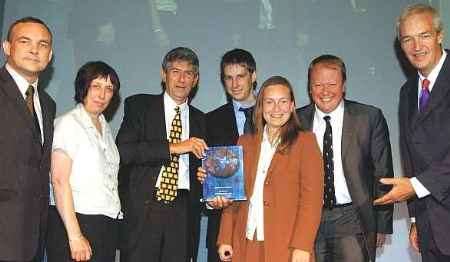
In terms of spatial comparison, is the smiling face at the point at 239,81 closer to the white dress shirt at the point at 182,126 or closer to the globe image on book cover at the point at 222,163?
the white dress shirt at the point at 182,126

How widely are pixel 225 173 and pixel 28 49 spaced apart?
132 cm

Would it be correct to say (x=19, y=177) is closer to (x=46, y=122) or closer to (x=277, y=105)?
(x=46, y=122)

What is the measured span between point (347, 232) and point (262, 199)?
2.31 ft

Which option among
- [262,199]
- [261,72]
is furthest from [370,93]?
[262,199]

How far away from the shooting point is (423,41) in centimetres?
305

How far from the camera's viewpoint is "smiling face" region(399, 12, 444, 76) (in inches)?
120

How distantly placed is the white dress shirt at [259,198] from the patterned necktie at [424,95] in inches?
36.2

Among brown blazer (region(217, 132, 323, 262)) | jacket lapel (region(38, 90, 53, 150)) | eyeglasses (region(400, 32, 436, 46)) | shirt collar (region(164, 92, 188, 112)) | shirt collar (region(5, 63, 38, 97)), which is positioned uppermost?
eyeglasses (region(400, 32, 436, 46))

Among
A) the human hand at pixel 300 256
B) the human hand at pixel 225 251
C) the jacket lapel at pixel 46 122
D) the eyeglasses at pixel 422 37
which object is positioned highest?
the eyeglasses at pixel 422 37

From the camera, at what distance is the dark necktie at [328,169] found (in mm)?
3217

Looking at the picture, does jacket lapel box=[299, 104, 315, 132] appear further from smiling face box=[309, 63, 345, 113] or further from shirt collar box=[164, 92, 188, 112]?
shirt collar box=[164, 92, 188, 112]

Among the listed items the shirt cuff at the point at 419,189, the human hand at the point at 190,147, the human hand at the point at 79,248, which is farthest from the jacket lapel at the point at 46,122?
the shirt cuff at the point at 419,189

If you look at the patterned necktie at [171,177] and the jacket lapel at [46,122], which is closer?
the jacket lapel at [46,122]

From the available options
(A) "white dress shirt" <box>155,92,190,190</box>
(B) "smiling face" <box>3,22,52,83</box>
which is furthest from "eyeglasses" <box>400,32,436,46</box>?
(B) "smiling face" <box>3,22,52,83</box>
